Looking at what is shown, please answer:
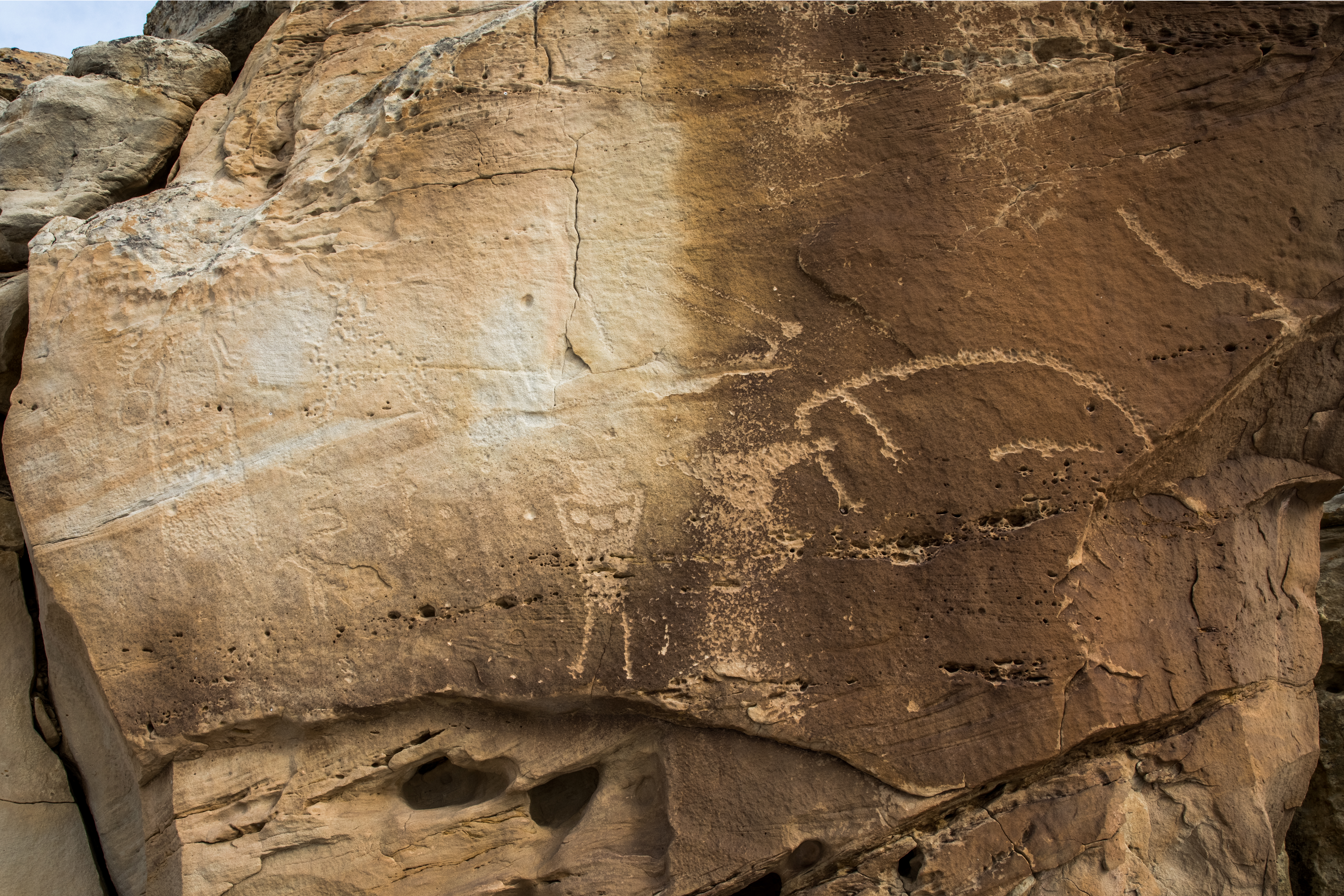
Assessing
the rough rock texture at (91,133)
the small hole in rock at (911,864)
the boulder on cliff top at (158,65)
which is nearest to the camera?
the small hole in rock at (911,864)

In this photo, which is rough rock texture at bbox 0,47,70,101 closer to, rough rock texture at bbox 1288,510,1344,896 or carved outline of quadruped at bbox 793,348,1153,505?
carved outline of quadruped at bbox 793,348,1153,505

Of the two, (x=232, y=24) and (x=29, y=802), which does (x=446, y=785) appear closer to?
(x=29, y=802)

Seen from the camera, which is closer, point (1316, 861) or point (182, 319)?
point (182, 319)

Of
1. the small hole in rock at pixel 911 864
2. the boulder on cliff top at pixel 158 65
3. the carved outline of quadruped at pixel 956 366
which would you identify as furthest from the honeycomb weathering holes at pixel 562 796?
the boulder on cliff top at pixel 158 65

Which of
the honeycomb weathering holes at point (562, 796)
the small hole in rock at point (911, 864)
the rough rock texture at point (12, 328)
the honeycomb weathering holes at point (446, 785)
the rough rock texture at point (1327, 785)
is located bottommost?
the rough rock texture at point (1327, 785)

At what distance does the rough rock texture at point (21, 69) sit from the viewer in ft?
11.6

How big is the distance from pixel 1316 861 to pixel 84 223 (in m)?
4.44

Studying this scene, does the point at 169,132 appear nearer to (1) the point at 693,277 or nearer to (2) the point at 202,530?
(2) the point at 202,530

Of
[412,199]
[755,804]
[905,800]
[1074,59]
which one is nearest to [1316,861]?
[905,800]

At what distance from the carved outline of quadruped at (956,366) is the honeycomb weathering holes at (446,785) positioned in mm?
1295

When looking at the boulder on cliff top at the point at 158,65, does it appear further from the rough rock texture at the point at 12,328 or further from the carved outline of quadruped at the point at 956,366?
the carved outline of quadruped at the point at 956,366

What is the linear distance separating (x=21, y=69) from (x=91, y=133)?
38.4 inches

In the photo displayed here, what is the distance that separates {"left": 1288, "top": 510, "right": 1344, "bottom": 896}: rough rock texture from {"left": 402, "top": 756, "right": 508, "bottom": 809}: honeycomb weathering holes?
2655 millimetres

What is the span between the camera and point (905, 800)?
222 centimetres
